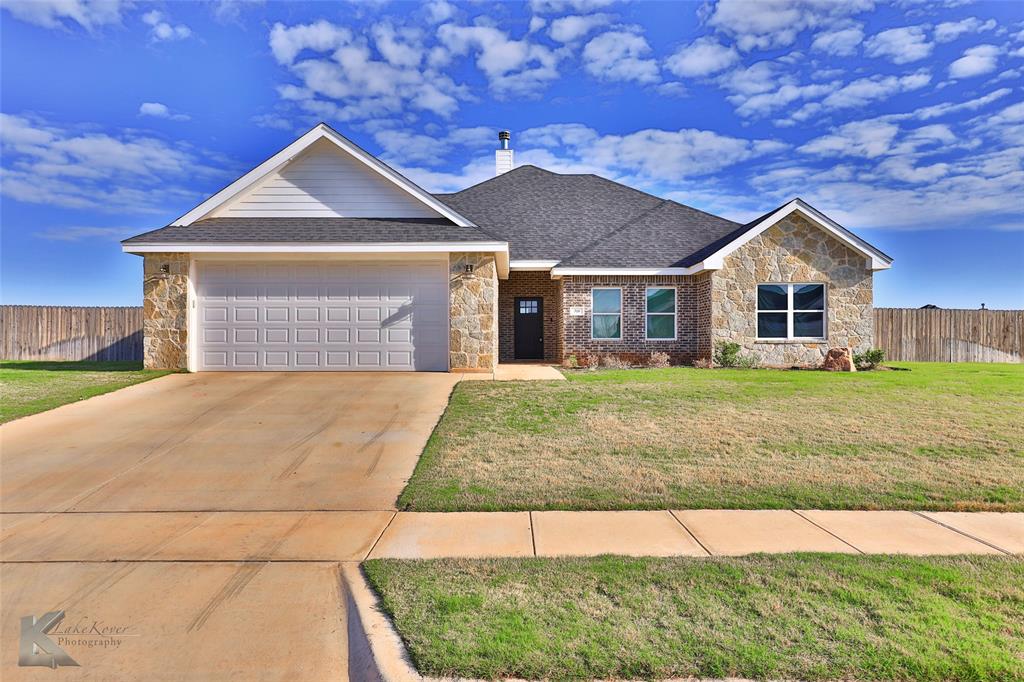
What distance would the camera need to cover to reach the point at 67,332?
20.8 metres

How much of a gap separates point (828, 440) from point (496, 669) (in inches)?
265

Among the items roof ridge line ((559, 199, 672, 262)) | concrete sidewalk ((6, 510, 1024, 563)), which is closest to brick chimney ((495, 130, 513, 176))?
roof ridge line ((559, 199, 672, 262))

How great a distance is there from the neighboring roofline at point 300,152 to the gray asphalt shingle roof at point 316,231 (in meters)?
0.24

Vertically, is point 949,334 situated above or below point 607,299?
below

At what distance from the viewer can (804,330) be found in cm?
1755

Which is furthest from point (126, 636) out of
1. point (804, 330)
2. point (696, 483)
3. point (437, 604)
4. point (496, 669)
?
point (804, 330)

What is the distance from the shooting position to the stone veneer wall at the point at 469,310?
14.2 meters

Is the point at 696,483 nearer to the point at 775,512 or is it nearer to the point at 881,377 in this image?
the point at 775,512

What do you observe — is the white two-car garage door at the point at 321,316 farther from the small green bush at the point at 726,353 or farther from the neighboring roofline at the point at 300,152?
the small green bush at the point at 726,353

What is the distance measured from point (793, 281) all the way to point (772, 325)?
1.45 meters

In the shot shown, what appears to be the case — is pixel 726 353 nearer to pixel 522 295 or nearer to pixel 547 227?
pixel 522 295

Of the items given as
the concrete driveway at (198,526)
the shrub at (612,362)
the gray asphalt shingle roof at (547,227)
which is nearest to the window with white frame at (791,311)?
the gray asphalt shingle roof at (547,227)

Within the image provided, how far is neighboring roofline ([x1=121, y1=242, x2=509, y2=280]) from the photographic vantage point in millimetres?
13555

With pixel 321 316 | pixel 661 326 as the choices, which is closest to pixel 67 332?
pixel 321 316
